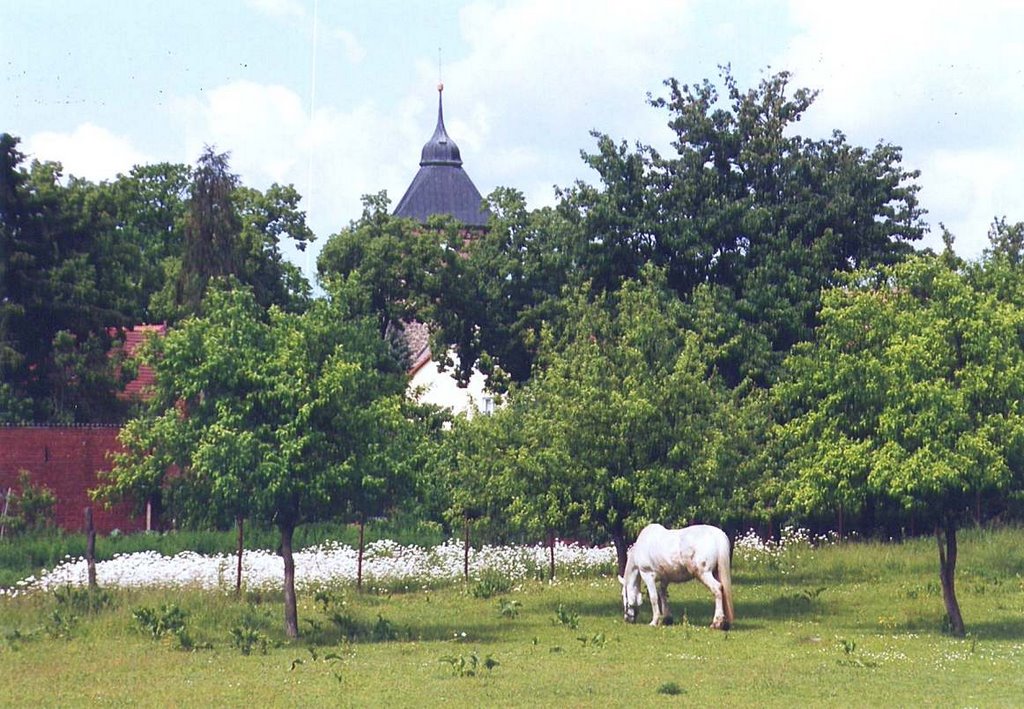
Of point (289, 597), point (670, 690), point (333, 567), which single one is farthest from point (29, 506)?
point (670, 690)

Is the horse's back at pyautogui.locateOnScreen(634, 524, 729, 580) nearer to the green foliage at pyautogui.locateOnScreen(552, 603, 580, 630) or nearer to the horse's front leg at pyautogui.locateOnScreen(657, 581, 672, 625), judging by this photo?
the horse's front leg at pyautogui.locateOnScreen(657, 581, 672, 625)

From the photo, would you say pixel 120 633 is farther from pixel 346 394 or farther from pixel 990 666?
pixel 990 666

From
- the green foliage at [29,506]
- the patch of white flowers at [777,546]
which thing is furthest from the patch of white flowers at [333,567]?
the green foliage at [29,506]

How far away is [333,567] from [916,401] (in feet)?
45.4

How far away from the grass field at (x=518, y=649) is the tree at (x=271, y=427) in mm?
2020

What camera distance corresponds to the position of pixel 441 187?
102500 mm

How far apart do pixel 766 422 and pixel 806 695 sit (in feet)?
51.2

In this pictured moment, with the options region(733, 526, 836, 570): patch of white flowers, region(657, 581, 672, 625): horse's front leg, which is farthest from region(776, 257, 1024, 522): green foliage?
region(733, 526, 836, 570): patch of white flowers

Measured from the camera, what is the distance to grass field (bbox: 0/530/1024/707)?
18.3 m

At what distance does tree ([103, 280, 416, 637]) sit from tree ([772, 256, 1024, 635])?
6.87 m

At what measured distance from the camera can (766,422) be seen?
3344 centimetres

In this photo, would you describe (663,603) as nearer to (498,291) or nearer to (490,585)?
(490,585)

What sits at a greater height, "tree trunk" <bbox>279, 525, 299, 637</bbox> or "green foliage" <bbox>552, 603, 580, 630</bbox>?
"tree trunk" <bbox>279, 525, 299, 637</bbox>

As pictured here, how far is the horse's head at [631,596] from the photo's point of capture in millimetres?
27359
